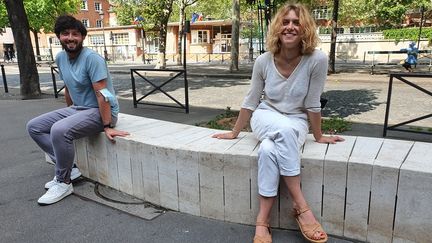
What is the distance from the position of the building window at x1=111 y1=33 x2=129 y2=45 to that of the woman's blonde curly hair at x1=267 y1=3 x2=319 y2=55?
4206 centimetres

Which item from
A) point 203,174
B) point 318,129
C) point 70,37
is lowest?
point 203,174

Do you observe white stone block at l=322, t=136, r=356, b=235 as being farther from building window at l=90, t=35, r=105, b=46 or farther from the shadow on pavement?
building window at l=90, t=35, r=105, b=46

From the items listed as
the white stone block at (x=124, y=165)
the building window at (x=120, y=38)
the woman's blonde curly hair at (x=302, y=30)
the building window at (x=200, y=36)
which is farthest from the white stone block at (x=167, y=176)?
the building window at (x=120, y=38)

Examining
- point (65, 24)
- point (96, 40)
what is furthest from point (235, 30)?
point (96, 40)

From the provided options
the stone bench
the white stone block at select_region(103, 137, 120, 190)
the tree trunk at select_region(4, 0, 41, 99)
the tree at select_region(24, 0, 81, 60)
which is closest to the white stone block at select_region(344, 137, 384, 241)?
the stone bench

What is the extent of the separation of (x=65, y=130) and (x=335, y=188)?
239 cm

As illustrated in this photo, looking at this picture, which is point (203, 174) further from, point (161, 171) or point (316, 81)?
point (316, 81)

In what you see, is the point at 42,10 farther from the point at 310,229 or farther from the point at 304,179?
the point at 310,229

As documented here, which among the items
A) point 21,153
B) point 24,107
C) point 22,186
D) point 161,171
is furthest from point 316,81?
point 24,107

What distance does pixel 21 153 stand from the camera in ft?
16.8

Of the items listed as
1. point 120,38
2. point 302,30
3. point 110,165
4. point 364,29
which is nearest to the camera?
point 302,30

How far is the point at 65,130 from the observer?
3246 millimetres

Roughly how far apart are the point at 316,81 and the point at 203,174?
1158 millimetres

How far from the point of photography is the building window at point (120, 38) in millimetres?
42619
